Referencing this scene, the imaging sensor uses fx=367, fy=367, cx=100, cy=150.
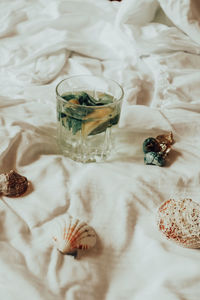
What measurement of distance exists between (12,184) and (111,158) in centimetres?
25

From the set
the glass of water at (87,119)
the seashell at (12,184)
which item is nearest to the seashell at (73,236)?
the seashell at (12,184)

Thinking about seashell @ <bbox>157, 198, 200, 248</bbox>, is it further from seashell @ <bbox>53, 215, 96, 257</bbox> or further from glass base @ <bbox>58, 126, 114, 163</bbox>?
glass base @ <bbox>58, 126, 114, 163</bbox>

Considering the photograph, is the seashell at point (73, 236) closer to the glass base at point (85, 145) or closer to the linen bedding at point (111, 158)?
the linen bedding at point (111, 158)

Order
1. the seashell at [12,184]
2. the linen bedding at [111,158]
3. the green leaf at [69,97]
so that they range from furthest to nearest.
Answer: the green leaf at [69,97] → the seashell at [12,184] → the linen bedding at [111,158]

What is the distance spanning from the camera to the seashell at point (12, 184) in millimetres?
713

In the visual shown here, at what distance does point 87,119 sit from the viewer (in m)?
0.79

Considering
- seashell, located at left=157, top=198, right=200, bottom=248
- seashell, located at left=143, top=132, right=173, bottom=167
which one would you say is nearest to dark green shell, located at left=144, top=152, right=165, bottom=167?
seashell, located at left=143, top=132, right=173, bottom=167

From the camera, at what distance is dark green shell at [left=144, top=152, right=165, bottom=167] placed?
2.72ft

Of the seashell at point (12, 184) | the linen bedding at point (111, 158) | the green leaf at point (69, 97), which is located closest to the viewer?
the linen bedding at point (111, 158)

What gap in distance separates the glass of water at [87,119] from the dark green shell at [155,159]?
97 mm

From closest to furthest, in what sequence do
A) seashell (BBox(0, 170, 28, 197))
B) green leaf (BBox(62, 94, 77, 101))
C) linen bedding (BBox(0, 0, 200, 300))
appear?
linen bedding (BBox(0, 0, 200, 300)) → seashell (BBox(0, 170, 28, 197)) → green leaf (BBox(62, 94, 77, 101))

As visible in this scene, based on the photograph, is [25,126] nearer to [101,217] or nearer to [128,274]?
[101,217]

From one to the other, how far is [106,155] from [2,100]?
33 centimetres

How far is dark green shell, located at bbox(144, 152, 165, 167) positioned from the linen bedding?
0.06 ft
